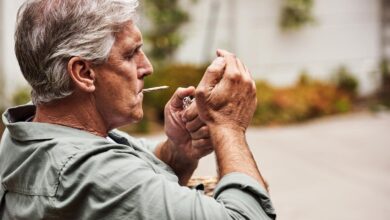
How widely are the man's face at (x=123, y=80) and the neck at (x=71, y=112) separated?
0.03 m

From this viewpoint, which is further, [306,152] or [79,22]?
[306,152]

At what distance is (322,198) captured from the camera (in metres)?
5.88

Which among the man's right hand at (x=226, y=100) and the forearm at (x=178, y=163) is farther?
the forearm at (x=178, y=163)

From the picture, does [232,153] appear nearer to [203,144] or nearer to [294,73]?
[203,144]

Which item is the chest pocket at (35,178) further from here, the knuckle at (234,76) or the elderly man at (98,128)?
the knuckle at (234,76)

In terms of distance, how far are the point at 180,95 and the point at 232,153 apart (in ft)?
1.46

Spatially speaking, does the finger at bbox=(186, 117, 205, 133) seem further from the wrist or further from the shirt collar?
the shirt collar

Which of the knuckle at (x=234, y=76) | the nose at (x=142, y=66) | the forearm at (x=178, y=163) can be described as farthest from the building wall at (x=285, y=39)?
the knuckle at (x=234, y=76)

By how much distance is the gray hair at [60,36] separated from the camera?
6.11ft

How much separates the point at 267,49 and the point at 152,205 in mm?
8895

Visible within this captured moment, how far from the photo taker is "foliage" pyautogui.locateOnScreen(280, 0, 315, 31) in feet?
34.0

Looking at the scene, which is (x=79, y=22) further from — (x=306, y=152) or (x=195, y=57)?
(x=195, y=57)

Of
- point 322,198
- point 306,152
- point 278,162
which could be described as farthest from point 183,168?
point 306,152

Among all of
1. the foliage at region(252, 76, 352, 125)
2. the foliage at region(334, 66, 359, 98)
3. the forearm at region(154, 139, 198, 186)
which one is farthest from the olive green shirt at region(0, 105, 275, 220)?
the foliage at region(334, 66, 359, 98)
